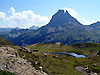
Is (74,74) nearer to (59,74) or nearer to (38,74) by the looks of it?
(59,74)

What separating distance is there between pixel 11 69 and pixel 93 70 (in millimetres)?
50078

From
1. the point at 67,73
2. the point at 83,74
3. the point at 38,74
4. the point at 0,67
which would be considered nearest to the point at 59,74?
the point at 67,73

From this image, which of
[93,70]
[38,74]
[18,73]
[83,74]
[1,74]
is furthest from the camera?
[93,70]

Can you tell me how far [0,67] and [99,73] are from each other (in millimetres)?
52191

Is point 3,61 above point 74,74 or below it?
above

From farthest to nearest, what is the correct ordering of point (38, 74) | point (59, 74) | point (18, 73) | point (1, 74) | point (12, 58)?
1. point (59, 74)
2. point (12, 58)
3. point (38, 74)
4. point (18, 73)
5. point (1, 74)

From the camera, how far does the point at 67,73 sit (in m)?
66.8

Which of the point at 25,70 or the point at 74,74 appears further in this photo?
the point at 74,74

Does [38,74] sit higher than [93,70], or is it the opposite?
[38,74]

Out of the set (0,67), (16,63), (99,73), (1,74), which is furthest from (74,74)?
(1,74)

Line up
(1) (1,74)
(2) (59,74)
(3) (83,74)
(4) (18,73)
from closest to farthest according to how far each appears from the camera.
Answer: (1) (1,74) < (4) (18,73) < (2) (59,74) < (3) (83,74)

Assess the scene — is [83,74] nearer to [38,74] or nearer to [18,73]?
[38,74]

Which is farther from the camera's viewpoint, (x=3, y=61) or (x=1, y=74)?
(x=3, y=61)

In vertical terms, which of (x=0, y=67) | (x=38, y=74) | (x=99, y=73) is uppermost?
(x=0, y=67)
